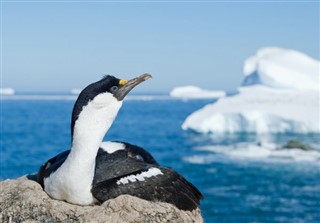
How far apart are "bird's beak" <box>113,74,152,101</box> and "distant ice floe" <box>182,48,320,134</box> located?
4139 cm

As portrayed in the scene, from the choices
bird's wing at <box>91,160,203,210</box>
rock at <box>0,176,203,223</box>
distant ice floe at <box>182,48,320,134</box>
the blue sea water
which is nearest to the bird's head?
bird's wing at <box>91,160,203,210</box>

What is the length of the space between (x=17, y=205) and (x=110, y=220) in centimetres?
112

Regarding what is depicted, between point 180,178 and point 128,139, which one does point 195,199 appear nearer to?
point 180,178

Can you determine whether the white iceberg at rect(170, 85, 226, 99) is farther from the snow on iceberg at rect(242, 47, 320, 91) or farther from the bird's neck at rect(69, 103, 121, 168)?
the bird's neck at rect(69, 103, 121, 168)

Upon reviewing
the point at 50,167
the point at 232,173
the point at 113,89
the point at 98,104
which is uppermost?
the point at 113,89

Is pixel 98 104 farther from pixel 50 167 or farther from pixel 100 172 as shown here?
pixel 50 167

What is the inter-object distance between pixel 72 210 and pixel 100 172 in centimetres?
57

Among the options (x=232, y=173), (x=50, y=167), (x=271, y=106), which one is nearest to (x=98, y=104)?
(x=50, y=167)

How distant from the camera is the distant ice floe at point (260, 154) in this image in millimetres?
37438

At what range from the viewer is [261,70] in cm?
5909

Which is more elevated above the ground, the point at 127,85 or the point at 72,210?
the point at 127,85

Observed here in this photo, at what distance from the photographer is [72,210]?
18.5 ft


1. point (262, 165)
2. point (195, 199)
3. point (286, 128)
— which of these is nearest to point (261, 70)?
point (286, 128)

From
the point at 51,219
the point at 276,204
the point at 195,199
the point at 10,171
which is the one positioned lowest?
the point at 10,171
